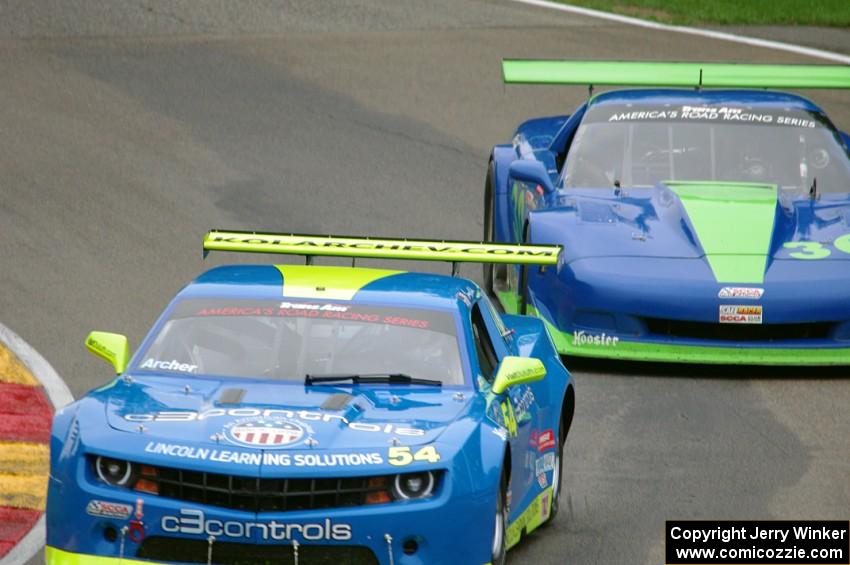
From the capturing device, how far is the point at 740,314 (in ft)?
38.8

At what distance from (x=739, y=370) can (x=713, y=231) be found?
84 cm

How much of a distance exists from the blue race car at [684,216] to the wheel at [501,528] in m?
3.10

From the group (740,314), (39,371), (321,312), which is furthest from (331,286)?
(740,314)

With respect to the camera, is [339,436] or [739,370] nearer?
[339,436]

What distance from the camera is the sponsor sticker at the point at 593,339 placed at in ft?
39.4

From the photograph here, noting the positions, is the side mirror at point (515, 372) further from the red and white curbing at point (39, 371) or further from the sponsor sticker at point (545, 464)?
the red and white curbing at point (39, 371)

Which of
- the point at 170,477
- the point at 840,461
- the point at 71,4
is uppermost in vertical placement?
the point at 71,4

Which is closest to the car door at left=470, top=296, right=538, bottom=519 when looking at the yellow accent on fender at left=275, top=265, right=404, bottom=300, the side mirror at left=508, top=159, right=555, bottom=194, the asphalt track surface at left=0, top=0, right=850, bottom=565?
the asphalt track surface at left=0, top=0, right=850, bottom=565

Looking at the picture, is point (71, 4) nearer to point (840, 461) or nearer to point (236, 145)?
point (236, 145)

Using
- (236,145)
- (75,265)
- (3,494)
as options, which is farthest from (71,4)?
(3,494)

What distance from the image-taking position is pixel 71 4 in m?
22.1

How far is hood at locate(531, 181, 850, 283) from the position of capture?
12.2 meters

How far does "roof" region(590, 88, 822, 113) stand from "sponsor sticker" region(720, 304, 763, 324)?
2.44m

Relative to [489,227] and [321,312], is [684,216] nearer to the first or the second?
[489,227]
